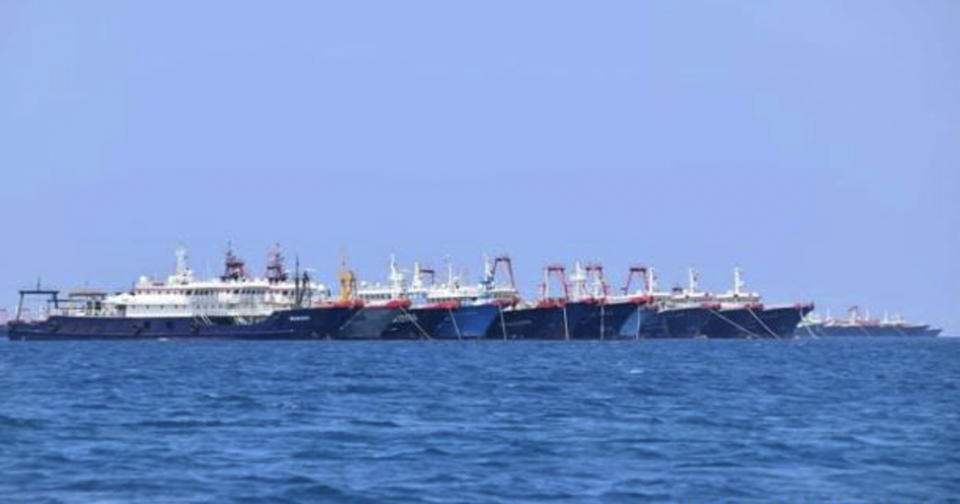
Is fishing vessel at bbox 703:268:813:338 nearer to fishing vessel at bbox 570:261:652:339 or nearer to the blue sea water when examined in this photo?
fishing vessel at bbox 570:261:652:339

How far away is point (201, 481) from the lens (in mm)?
33656

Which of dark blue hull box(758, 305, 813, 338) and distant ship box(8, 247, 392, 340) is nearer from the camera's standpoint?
distant ship box(8, 247, 392, 340)

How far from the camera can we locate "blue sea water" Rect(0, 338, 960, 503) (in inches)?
1288

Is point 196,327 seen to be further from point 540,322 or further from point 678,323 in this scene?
point 678,323

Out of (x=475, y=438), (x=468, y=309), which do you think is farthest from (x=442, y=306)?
(x=475, y=438)

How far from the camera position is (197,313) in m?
156

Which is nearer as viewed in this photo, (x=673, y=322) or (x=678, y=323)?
(x=673, y=322)

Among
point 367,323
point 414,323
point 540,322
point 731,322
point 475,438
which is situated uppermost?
point 731,322

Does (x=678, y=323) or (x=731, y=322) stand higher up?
(x=731, y=322)

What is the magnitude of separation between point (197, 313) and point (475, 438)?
382 feet

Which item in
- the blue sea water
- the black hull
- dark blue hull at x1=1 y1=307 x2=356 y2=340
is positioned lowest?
the blue sea water

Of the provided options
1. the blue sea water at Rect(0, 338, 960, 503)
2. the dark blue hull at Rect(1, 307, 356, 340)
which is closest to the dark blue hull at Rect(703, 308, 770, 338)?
the dark blue hull at Rect(1, 307, 356, 340)

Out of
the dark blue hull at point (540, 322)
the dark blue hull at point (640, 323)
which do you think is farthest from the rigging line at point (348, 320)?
the dark blue hull at point (640, 323)

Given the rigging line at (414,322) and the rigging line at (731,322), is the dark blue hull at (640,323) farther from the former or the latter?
the rigging line at (414,322)
